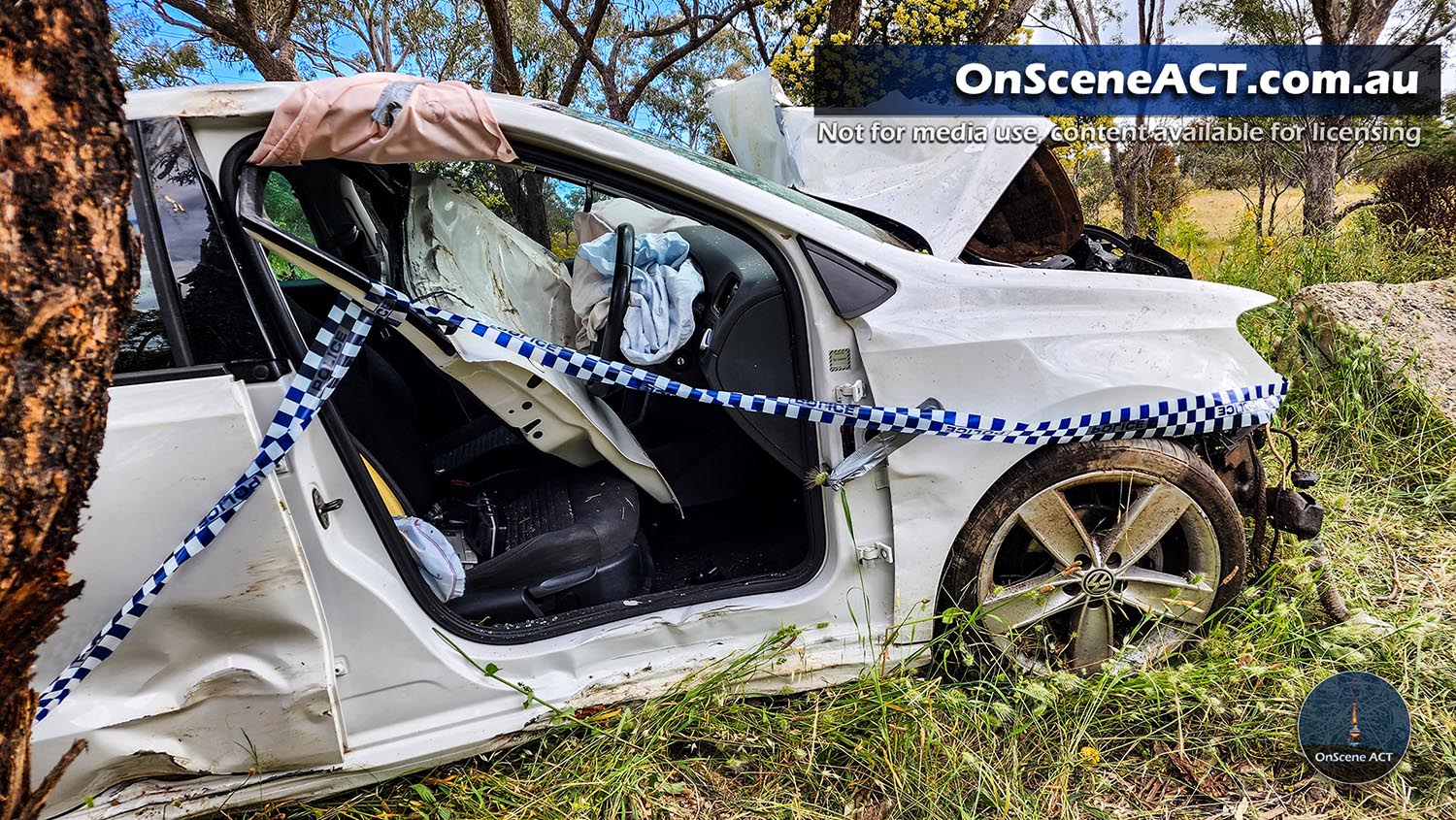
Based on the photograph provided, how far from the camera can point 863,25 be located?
8781mm

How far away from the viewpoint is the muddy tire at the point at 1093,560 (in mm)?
2098

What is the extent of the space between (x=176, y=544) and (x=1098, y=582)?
2222 millimetres

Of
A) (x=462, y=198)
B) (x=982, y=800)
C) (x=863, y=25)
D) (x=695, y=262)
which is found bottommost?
(x=982, y=800)

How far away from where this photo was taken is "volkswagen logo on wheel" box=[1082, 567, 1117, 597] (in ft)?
7.09

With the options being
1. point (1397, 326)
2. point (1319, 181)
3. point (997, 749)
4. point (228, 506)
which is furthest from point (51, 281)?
point (1319, 181)

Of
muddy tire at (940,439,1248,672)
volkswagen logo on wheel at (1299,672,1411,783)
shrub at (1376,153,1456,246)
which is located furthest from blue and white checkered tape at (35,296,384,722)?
shrub at (1376,153,1456,246)

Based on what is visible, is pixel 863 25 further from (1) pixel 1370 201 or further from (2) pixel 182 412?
(2) pixel 182 412

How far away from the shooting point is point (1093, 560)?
7.10 ft

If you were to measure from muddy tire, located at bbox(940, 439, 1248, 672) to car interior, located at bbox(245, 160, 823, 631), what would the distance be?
494 millimetres

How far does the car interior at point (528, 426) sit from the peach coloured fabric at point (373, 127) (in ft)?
0.51

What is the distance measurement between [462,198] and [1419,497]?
385 cm

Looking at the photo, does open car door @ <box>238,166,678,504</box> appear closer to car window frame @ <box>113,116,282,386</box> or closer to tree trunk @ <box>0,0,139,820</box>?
car window frame @ <box>113,116,282,386</box>

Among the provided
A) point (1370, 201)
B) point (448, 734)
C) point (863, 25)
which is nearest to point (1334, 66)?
point (1370, 201)

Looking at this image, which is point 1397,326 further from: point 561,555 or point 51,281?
point 51,281
